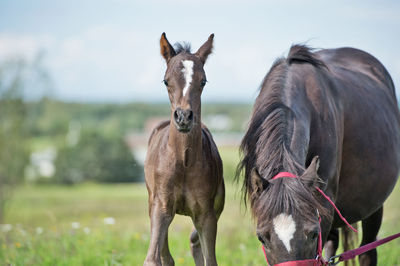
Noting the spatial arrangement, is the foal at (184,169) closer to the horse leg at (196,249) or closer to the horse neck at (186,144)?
the horse neck at (186,144)

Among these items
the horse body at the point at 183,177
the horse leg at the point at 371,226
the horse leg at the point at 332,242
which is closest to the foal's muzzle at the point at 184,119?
the horse body at the point at 183,177

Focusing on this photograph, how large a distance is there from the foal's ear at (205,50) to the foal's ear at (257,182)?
4.15 ft

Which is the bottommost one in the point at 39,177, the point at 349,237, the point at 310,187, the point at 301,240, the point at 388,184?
the point at 39,177

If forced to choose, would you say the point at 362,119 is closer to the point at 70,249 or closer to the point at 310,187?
the point at 310,187

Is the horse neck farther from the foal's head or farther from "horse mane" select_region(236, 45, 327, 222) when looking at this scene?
"horse mane" select_region(236, 45, 327, 222)

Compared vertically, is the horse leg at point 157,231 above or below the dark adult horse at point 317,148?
below

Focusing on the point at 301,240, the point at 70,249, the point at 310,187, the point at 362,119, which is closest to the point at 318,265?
the point at 301,240

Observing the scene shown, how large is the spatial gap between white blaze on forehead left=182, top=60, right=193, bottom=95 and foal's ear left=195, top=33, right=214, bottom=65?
0.78ft

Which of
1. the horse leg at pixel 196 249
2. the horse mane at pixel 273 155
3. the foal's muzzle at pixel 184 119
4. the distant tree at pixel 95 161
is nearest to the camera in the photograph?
the horse mane at pixel 273 155

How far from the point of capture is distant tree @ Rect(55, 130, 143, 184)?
48.5 metres

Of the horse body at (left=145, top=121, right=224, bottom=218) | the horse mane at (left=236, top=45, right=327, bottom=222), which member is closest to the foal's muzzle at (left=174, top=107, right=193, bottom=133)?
the horse body at (left=145, top=121, right=224, bottom=218)

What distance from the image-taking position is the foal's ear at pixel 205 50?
13.0 ft

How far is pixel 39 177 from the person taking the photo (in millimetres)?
48625

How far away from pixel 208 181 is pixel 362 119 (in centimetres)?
185
